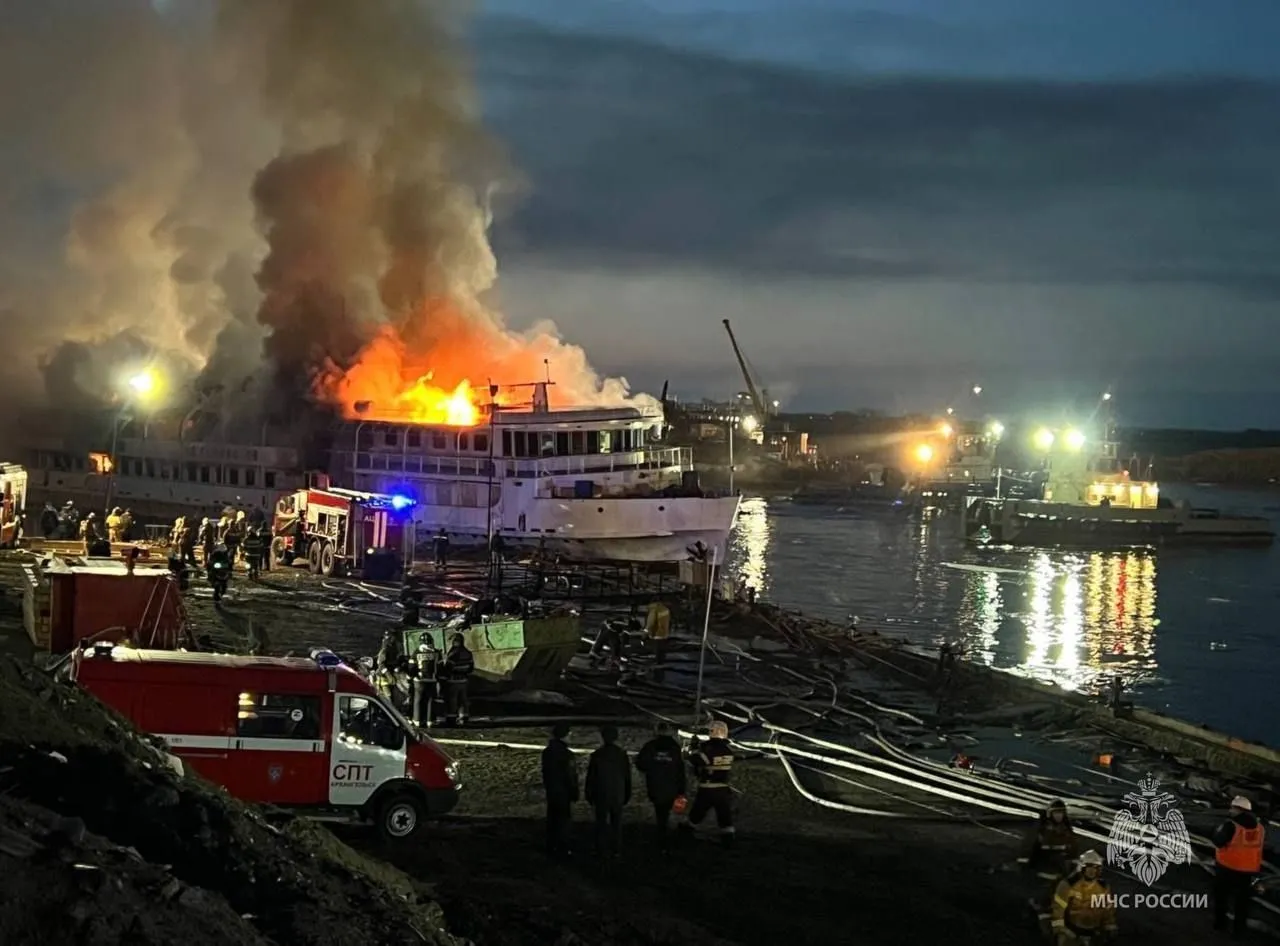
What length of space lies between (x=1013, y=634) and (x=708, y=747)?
32.5 meters

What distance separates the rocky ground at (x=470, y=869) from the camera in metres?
5.77

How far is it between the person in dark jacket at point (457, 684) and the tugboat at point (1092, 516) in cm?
6545

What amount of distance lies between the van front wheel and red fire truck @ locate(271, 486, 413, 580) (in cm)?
2085

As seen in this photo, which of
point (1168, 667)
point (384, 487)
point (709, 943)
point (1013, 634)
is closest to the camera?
point (709, 943)

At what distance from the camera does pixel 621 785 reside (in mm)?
10820

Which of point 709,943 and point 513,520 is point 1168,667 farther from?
point 709,943

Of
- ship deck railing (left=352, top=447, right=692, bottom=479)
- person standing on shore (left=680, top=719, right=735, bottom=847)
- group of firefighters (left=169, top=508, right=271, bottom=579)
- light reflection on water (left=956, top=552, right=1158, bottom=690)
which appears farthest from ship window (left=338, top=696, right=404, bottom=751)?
ship deck railing (left=352, top=447, right=692, bottom=479)

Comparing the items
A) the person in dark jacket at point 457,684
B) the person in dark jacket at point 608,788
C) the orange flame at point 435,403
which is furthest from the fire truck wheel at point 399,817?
the orange flame at point 435,403

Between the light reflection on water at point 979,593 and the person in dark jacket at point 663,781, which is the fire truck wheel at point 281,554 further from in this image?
the person in dark jacket at point 663,781

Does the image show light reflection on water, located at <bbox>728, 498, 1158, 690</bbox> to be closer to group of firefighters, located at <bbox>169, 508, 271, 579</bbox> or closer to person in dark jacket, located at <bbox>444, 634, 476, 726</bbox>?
group of firefighters, located at <bbox>169, 508, 271, 579</bbox>

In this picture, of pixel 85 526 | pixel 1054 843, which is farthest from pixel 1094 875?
pixel 85 526

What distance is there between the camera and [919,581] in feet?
187

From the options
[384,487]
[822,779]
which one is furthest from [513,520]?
[822,779]

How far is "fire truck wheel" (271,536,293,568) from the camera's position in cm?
3405
